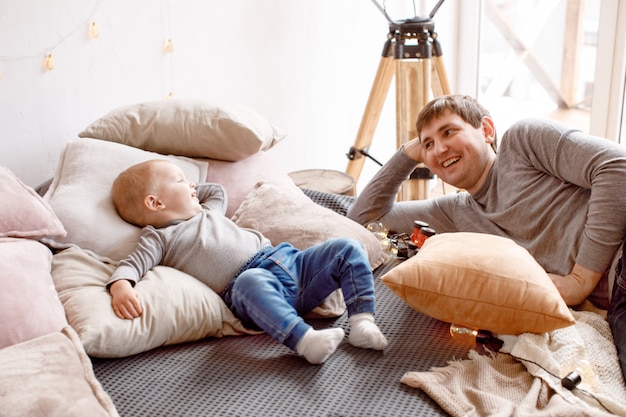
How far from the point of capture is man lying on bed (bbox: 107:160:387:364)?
5.53 ft

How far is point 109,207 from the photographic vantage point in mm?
1963

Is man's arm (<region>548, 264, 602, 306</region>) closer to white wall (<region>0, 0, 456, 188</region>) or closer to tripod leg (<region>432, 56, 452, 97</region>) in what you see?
tripod leg (<region>432, 56, 452, 97</region>)

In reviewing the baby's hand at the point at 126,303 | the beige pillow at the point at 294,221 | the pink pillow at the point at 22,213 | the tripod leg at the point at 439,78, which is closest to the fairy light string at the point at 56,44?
the pink pillow at the point at 22,213

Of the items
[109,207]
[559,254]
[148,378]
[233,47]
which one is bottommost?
[148,378]

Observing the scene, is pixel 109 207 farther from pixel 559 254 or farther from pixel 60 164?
pixel 559 254

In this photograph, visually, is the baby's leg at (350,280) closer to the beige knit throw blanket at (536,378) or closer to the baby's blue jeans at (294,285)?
the baby's blue jeans at (294,285)

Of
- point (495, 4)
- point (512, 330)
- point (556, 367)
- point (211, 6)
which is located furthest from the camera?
point (495, 4)

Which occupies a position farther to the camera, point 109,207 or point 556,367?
point 109,207

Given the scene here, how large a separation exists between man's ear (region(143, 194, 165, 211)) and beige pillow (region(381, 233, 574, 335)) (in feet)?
2.05

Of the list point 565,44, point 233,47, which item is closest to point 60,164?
point 233,47

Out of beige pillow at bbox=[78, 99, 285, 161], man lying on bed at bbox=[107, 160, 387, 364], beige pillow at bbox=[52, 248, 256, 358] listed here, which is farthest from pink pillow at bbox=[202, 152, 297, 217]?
beige pillow at bbox=[52, 248, 256, 358]

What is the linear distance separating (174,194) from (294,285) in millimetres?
402

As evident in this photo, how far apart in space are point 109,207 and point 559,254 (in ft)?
3.81

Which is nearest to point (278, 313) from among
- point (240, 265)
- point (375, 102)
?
point (240, 265)
